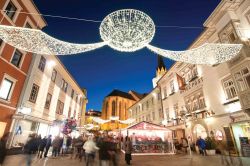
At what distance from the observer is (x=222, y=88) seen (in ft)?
47.6

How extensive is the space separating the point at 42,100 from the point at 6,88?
5.13 m

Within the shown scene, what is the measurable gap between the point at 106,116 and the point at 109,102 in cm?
631

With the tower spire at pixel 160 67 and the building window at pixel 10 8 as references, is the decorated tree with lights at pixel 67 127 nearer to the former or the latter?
the building window at pixel 10 8

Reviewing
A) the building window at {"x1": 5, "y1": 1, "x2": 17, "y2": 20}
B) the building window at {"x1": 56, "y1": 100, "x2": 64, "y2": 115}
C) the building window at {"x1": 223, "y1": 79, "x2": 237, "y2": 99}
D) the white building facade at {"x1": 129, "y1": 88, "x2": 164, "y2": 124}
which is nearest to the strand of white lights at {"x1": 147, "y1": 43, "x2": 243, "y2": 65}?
the building window at {"x1": 223, "y1": 79, "x2": 237, "y2": 99}

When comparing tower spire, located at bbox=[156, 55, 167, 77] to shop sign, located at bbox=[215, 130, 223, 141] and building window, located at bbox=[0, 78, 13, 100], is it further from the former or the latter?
building window, located at bbox=[0, 78, 13, 100]

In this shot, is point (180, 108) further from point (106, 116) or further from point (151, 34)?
point (106, 116)

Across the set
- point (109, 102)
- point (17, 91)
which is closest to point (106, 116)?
point (109, 102)

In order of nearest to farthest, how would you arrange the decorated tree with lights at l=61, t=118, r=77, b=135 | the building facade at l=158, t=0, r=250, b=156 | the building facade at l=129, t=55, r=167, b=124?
1. the building facade at l=158, t=0, r=250, b=156
2. the decorated tree with lights at l=61, t=118, r=77, b=135
3. the building facade at l=129, t=55, r=167, b=124

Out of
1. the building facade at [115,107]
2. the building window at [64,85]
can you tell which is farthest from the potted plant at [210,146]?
the building facade at [115,107]

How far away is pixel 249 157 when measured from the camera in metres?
11.2

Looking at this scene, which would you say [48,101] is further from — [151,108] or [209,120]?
[151,108]

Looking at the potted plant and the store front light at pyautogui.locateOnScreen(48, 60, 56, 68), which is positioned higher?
the store front light at pyautogui.locateOnScreen(48, 60, 56, 68)

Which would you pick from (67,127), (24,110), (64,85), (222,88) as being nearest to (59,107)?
(64,85)

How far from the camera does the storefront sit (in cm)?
1164
